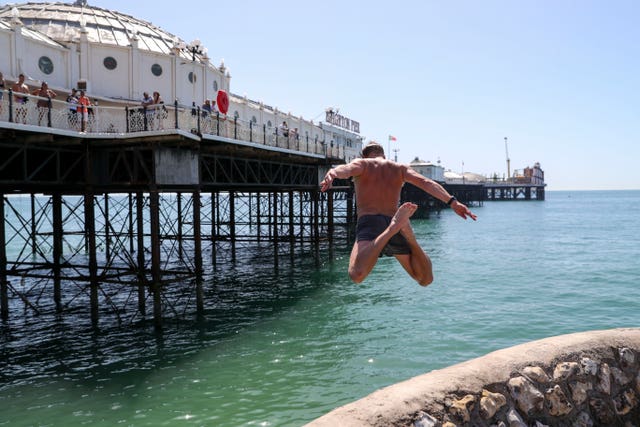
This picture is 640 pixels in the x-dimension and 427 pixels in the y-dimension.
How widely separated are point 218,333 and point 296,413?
737 centimetres

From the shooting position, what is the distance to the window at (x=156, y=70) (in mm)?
27403

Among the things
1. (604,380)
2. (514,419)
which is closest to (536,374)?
(514,419)

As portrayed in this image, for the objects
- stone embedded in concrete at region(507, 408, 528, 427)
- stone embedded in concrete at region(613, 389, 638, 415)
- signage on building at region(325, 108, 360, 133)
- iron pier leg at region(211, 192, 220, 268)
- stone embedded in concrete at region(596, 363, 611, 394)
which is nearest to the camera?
stone embedded in concrete at region(507, 408, 528, 427)

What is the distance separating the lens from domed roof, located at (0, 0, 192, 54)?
1051 inches

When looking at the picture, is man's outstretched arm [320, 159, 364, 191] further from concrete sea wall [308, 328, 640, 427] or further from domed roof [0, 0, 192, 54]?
domed roof [0, 0, 192, 54]

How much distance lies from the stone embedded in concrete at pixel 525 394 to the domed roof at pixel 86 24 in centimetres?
2523

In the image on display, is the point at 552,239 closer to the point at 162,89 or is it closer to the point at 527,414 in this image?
the point at 162,89

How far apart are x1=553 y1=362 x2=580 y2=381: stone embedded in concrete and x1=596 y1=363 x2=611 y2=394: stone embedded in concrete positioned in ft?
1.25

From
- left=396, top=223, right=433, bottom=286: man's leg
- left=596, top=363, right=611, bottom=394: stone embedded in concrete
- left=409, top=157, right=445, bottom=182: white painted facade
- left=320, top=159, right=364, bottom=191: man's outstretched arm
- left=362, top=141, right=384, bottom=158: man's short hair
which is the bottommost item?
left=596, top=363, right=611, bottom=394: stone embedded in concrete

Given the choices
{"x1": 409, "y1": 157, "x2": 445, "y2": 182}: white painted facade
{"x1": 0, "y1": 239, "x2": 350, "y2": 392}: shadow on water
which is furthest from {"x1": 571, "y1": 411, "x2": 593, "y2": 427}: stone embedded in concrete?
{"x1": 409, "y1": 157, "x2": 445, "y2": 182}: white painted facade

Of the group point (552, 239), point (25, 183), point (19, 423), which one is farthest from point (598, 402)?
point (552, 239)

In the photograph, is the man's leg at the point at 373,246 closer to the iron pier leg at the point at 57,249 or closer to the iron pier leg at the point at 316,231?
the iron pier leg at the point at 57,249

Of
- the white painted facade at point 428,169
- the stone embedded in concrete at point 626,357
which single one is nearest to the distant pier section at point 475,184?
the white painted facade at point 428,169

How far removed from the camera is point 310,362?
16.1 metres
